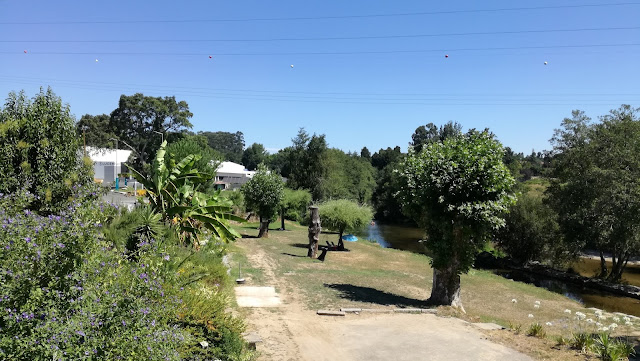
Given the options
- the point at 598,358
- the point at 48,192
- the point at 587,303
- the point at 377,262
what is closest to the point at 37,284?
the point at 48,192

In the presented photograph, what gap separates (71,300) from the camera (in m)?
3.98

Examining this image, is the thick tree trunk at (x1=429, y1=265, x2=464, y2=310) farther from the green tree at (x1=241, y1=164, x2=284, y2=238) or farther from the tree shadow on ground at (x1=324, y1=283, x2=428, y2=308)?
the green tree at (x1=241, y1=164, x2=284, y2=238)

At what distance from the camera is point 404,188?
14.9 metres

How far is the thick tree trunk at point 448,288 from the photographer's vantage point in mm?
13500

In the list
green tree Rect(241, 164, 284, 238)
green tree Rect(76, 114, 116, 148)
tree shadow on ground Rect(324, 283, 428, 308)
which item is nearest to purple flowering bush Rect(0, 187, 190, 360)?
tree shadow on ground Rect(324, 283, 428, 308)

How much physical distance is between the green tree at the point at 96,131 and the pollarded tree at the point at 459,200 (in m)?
58.1

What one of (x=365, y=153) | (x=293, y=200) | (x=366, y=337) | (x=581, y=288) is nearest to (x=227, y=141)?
(x=365, y=153)

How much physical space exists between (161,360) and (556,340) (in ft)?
28.6

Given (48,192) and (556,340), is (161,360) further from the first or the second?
(556,340)

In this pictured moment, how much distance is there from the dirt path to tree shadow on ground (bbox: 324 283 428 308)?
1760 mm

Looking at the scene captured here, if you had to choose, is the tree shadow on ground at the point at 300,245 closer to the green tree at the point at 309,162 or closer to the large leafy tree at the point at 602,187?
the large leafy tree at the point at 602,187

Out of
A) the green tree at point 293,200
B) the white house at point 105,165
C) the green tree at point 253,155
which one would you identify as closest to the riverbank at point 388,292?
the green tree at point 293,200

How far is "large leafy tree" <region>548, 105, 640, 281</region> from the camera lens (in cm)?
2385

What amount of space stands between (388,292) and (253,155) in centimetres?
11917
